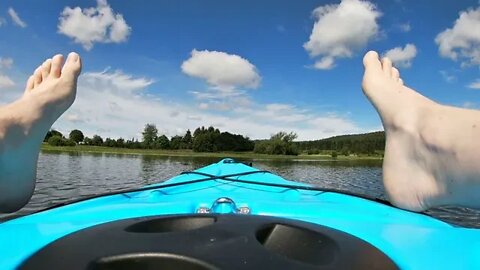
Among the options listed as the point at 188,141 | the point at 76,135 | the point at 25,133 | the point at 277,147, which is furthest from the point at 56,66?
the point at 76,135

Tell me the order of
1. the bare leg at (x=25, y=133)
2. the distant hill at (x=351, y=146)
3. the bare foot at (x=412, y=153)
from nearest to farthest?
the bare foot at (x=412, y=153) < the bare leg at (x=25, y=133) < the distant hill at (x=351, y=146)

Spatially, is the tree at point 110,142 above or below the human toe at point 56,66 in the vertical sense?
above

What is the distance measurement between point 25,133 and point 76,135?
5426cm

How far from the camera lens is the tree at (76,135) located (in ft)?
167

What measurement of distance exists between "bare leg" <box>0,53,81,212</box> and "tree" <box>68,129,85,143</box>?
52.8 m

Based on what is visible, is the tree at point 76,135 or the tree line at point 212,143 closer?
the tree line at point 212,143

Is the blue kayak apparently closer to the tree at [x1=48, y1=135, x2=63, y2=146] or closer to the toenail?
the toenail

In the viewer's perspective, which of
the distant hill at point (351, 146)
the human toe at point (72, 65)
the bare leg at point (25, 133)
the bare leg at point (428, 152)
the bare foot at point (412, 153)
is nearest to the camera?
the bare leg at point (428, 152)

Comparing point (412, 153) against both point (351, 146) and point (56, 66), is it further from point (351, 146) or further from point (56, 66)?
point (351, 146)

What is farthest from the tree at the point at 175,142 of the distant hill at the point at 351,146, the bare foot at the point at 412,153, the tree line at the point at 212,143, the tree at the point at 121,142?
the bare foot at the point at 412,153

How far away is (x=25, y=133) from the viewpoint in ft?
4.36

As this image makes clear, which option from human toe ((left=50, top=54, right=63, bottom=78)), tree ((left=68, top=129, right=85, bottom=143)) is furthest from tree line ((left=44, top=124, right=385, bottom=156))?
human toe ((left=50, top=54, right=63, bottom=78))

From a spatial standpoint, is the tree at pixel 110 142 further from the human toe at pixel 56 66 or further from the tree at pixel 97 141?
the human toe at pixel 56 66

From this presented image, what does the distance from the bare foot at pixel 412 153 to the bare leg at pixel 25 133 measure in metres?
1.18
